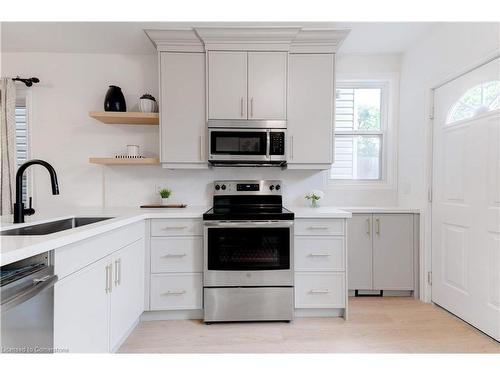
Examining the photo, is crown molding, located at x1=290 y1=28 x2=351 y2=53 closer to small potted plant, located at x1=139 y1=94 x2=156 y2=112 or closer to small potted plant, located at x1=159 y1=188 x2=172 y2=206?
small potted plant, located at x1=139 y1=94 x2=156 y2=112

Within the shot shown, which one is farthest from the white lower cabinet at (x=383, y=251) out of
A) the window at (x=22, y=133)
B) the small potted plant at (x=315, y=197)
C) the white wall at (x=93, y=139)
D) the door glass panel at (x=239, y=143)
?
the window at (x=22, y=133)

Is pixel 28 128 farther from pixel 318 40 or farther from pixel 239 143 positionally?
pixel 318 40

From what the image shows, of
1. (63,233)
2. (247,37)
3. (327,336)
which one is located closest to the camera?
(63,233)

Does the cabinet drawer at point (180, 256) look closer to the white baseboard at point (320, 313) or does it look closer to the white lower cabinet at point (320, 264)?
the white lower cabinet at point (320, 264)

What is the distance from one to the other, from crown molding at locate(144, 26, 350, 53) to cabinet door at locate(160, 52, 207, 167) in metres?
0.09

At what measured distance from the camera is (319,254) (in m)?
2.21

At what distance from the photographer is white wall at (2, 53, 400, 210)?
2740mm

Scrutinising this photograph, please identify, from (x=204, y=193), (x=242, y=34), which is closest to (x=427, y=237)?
(x=204, y=193)

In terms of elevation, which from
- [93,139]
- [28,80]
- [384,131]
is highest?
[28,80]

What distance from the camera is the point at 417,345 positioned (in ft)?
6.14

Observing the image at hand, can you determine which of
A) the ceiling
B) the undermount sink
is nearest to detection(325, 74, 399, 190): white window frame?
the ceiling

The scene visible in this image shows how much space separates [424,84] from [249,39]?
166 cm

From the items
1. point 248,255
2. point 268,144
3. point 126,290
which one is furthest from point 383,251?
point 126,290

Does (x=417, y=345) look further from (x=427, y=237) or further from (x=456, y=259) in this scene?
(x=427, y=237)
